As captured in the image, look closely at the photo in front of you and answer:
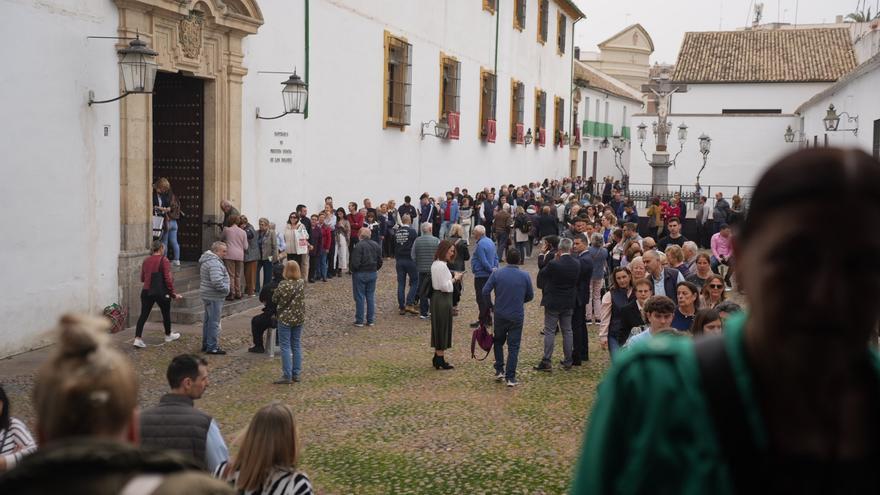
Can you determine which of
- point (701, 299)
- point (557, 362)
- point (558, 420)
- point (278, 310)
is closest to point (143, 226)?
point (278, 310)

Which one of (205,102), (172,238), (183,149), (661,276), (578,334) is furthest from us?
(183,149)

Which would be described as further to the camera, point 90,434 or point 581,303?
point 581,303

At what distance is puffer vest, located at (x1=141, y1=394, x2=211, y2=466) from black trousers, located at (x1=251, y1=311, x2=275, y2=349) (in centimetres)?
701

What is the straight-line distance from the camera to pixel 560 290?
447 inches

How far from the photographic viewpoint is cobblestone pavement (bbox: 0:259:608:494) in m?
7.88

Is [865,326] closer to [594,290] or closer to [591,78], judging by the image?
[594,290]

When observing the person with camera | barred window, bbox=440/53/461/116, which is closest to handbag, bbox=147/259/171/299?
the person with camera

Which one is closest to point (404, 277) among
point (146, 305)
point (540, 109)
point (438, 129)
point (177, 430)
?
point (146, 305)

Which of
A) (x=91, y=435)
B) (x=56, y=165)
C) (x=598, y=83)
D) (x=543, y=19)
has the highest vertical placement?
(x=543, y=19)

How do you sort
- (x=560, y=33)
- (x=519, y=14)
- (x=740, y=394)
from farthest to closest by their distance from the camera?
(x=560, y=33) → (x=519, y=14) → (x=740, y=394)

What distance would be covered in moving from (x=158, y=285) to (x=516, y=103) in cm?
2523

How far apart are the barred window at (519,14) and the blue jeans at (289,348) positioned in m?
25.7

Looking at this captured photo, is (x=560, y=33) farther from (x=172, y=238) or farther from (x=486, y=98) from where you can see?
(x=172, y=238)

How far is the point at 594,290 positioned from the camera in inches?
571
